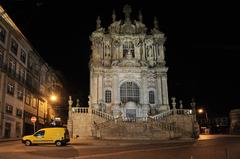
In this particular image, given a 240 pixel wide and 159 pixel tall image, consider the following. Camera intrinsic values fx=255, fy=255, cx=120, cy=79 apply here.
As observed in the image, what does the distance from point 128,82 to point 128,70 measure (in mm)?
2071

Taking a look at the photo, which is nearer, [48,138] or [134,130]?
[48,138]

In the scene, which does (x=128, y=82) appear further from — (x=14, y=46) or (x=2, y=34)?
(x=2, y=34)

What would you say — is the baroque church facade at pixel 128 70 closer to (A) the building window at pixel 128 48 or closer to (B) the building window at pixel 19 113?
(A) the building window at pixel 128 48

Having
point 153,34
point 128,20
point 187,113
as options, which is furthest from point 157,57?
point 187,113

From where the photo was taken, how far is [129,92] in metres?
43.5

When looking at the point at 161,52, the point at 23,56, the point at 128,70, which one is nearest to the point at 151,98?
the point at 128,70

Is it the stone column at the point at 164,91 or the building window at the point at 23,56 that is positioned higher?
the building window at the point at 23,56

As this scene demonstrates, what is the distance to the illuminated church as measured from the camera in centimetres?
3338

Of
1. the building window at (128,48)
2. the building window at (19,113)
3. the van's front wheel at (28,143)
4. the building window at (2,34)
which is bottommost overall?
the van's front wheel at (28,143)

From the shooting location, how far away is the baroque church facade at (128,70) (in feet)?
137

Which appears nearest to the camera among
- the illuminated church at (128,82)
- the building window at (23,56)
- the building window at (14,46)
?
the illuminated church at (128,82)

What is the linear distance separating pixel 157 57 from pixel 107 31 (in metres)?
11.1

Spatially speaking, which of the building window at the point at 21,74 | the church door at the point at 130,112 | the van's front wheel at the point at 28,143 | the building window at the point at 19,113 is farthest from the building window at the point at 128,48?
the van's front wheel at the point at 28,143

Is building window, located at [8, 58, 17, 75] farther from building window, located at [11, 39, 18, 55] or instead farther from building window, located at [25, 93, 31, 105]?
building window, located at [25, 93, 31, 105]
